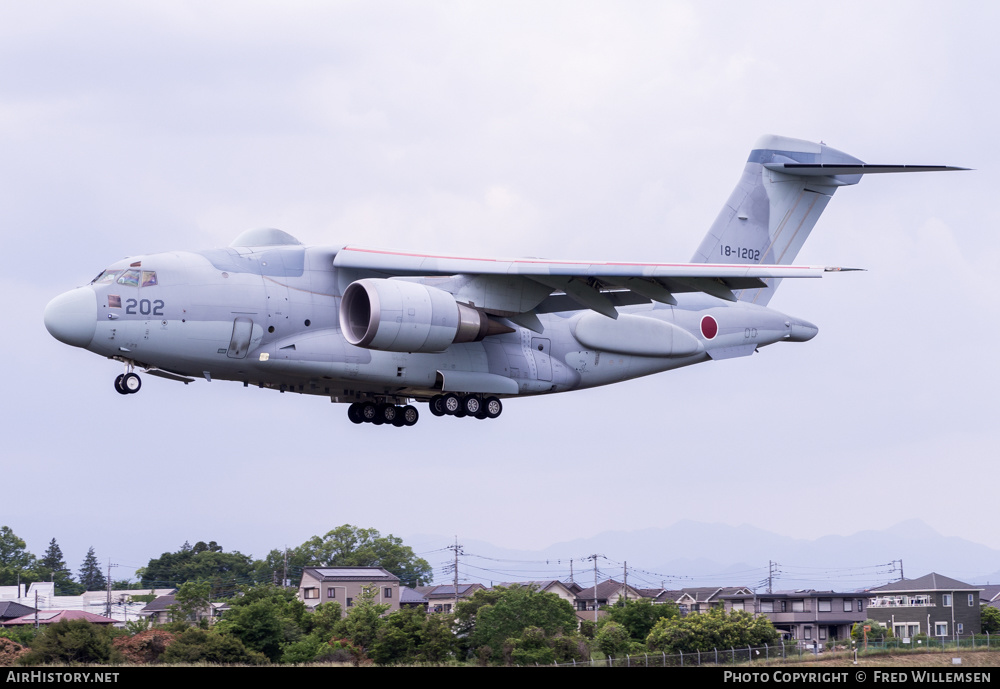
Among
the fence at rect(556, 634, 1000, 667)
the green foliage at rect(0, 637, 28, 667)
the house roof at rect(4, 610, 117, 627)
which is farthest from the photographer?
the house roof at rect(4, 610, 117, 627)

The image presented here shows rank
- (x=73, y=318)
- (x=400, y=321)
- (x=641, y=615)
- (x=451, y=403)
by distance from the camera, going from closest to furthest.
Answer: (x=73, y=318) → (x=400, y=321) → (x=451, y=403) → (x=641, y=615)

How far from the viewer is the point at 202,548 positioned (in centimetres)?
9131

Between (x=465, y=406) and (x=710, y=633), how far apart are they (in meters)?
16.3

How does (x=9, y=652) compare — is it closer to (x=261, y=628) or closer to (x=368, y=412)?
(x=261, y=628)

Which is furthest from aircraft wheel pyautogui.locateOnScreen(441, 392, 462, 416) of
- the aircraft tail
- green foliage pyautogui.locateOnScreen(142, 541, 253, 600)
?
green foliage pyautogui.locateOnScreen(142, 541, 253, 600)

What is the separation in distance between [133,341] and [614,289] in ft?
27.5

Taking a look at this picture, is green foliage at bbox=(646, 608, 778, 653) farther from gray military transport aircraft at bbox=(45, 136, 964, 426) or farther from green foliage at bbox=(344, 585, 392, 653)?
gray military transport aircraft at bbox=(45, 136, 964, 426)

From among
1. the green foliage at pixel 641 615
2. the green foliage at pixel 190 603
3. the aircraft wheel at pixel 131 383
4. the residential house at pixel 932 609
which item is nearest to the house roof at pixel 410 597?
the green foliage at pixel 190 603

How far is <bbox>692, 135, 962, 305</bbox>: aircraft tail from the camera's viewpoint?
27953 millimetres

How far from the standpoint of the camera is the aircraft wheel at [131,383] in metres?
20.5

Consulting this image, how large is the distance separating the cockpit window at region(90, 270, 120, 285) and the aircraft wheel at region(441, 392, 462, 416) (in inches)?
244

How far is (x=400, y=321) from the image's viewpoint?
20.4m

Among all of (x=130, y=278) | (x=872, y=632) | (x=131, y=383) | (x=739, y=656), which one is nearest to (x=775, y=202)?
(x=739, y=656)
